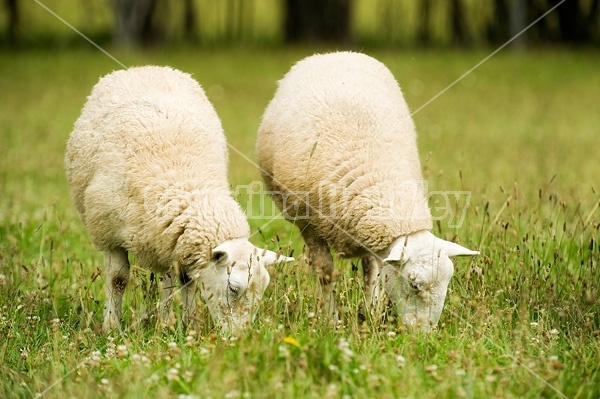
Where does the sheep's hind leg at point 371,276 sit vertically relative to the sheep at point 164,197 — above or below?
below

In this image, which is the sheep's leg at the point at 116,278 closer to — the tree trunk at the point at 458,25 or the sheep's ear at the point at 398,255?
the sheep's ear at the point at 398,255

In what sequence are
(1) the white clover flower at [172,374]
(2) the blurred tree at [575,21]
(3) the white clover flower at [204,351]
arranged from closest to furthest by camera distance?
(1) the white clover flower at [172,374]
(3) the white clover flower at [204,351]
(2) the blurred tree at [575,21]

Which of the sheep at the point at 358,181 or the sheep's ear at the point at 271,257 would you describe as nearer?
the sheep's ear at the point at 271,257

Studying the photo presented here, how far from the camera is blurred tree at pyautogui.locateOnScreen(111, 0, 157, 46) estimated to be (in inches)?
814

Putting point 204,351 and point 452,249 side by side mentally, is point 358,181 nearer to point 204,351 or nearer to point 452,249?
point 452,249

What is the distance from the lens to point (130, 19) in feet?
68.3

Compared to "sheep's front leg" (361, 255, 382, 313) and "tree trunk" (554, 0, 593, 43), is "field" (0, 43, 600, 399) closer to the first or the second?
"sheep's front leg" (361, 255, 382, 313)

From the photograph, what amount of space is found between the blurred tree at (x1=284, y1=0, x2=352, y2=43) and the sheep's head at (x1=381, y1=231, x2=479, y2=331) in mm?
17593

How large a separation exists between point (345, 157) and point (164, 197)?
46.8 inches

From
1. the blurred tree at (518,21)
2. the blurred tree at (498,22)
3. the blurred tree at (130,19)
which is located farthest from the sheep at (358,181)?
the blurred tree at (498,22)

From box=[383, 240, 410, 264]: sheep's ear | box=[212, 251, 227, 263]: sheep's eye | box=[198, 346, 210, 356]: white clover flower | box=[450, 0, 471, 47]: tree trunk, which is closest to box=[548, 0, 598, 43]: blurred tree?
box=[450, 0, 471, 47]: tree trunk

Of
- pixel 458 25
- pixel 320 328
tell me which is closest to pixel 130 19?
pixel 458 25

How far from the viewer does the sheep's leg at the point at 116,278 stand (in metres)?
5.07

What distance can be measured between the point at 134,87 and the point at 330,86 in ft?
4.40
